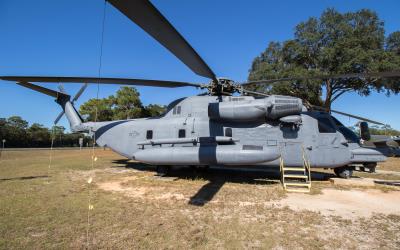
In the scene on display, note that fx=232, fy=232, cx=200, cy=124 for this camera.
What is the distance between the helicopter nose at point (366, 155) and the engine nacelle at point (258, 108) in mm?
2975

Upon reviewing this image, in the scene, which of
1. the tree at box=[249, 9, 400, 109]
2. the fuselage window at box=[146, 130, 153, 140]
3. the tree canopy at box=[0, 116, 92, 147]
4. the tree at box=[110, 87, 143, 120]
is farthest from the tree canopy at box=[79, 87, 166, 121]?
the fuselage window at box=[146, 130, 153, 140]

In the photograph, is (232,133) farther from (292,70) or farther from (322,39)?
(322,39)

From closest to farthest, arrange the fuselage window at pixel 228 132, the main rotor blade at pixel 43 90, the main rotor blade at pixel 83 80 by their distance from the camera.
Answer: the main rotor blade at pixel 83 80, the fuselage window at pixel 228 132, the main rotor blade at pixel 43 90

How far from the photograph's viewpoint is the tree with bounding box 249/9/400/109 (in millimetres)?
20609

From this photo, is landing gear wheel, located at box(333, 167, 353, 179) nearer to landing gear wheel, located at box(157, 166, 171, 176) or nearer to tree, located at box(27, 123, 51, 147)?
landing gear wheel, located at box(157, 166, 171, 176)

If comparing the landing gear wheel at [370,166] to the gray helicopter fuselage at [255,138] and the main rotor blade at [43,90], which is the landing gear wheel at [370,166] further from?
the main rotor blade at [43,90]

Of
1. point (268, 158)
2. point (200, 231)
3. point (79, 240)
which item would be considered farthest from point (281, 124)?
point (79, 240)

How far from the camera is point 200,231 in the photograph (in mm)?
4730

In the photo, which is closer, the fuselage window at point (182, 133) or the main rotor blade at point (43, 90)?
the fuselage window at point (182, 133)

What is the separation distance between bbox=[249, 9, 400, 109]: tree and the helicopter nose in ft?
44.9

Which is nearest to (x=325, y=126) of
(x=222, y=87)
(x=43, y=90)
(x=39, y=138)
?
(x=222, y=87)

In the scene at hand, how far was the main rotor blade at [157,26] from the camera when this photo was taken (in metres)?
3.12

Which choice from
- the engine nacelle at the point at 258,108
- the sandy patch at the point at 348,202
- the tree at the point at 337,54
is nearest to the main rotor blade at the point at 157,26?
the engine nacelle at the point at 258,108

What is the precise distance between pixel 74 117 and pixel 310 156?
542 inches
